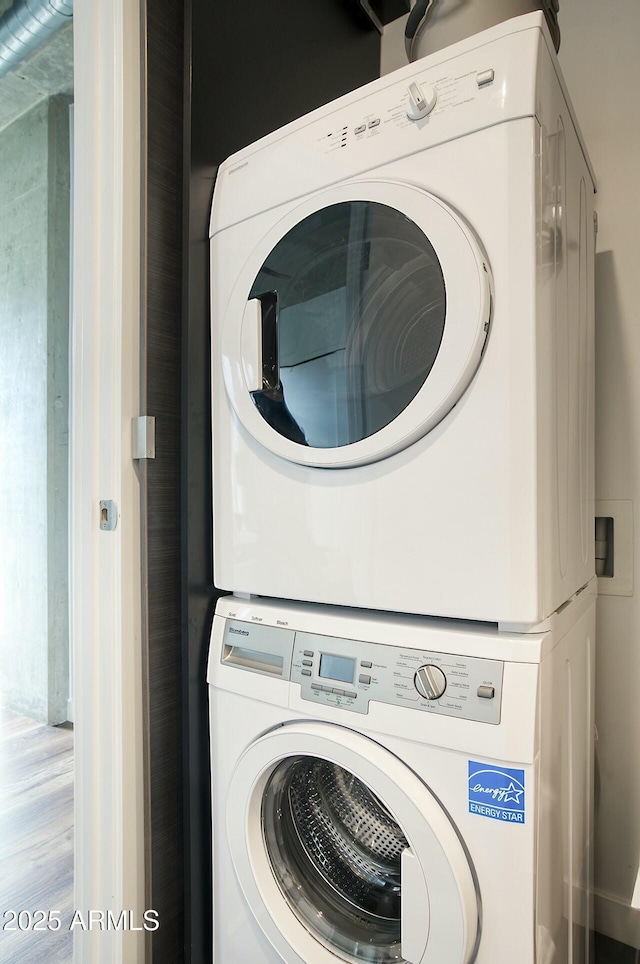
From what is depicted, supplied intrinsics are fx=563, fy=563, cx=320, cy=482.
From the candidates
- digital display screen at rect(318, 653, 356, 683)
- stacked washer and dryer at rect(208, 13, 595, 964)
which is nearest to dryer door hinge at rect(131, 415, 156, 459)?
stacked washer and dryer at rect(208, 13, 595, 964)

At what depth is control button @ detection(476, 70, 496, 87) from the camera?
81 cm

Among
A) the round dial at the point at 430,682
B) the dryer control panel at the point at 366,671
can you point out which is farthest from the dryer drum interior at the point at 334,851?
the round dial at the point at 430,682

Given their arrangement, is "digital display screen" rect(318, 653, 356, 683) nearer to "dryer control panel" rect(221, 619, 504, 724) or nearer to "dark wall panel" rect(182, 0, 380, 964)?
"dryer control panel" rect(221, 619, 504, 724)

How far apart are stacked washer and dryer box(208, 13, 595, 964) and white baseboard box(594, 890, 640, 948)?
0.20 m

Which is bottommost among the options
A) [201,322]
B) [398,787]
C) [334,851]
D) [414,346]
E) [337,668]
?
[334,851]

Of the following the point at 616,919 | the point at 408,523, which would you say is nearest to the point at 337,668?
the point at 408,523

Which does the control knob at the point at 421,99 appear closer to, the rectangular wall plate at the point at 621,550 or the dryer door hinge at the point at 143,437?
the dryer door hinge at the point at 143,437

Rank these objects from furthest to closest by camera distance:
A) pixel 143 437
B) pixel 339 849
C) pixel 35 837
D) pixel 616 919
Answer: pixel 35 837
pixel 616 919
pixel 143 437
pixel 339 849

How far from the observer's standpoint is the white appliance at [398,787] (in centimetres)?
77

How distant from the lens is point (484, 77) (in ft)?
2.68

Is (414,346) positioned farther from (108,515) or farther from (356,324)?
(108,515)

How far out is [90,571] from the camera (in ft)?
3.81

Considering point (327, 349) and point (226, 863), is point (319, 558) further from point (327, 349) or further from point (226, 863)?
point (226, 863)

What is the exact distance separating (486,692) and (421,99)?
2.92ft
